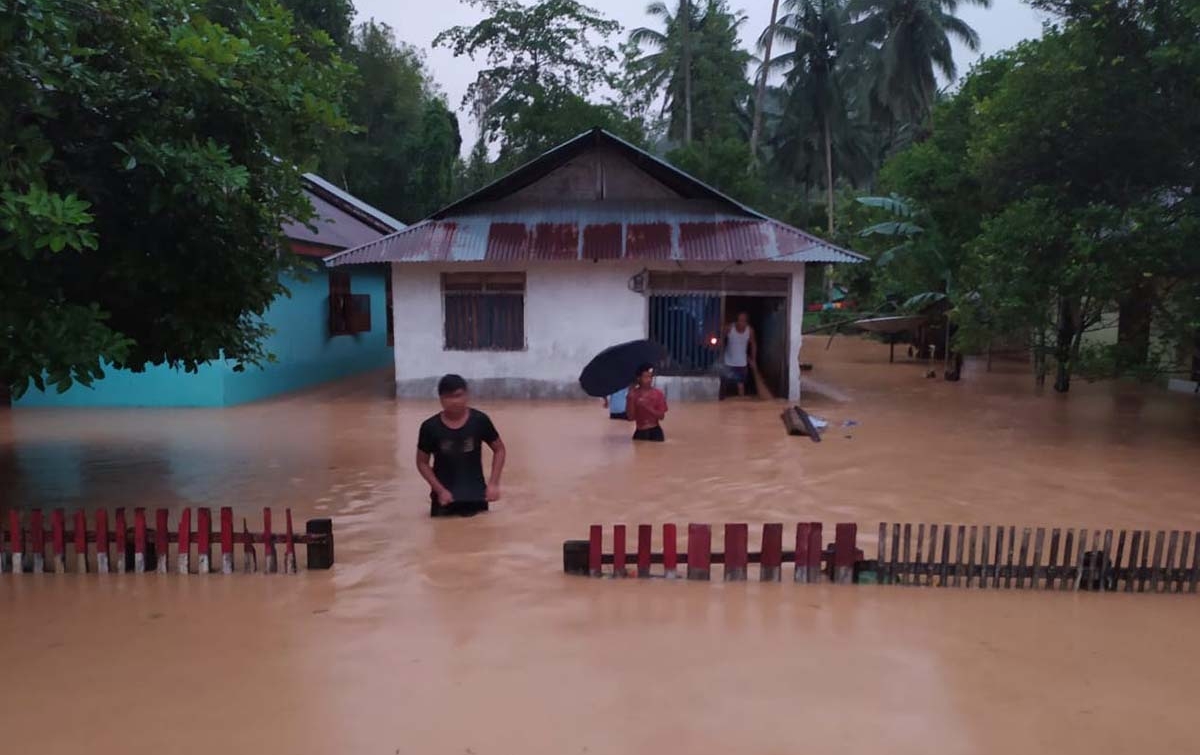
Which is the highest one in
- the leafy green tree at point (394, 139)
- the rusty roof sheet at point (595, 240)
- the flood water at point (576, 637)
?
the leafy green tree at point (394, 139)

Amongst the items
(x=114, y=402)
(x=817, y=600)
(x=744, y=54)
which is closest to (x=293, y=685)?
(x=817, y=600)

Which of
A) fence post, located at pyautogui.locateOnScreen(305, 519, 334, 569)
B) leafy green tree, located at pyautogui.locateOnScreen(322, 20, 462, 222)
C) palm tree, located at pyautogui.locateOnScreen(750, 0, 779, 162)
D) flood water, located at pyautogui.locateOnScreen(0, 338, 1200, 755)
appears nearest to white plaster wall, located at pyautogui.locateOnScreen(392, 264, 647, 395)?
flood water, located at pyautogui.locateOnScreen(0, 338, 1200, 755)

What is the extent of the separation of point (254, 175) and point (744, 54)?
31668 millimetres

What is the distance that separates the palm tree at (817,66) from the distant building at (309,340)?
19256 millimetres

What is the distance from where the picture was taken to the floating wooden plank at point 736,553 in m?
5.58

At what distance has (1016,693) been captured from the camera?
4273 millimetres

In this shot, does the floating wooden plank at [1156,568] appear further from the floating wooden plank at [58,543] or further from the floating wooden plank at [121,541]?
the floating wooden plank at [58,543]

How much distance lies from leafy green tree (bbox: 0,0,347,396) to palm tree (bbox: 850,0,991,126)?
28055mm

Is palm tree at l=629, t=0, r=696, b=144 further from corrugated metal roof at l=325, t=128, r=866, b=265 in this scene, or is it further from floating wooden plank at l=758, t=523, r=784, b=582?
floating wooden plank at l=758, t=523, r=784, b=582

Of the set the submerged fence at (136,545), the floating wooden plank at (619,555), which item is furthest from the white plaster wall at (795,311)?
the submerged fence at (136,545)

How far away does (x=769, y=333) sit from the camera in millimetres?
16266

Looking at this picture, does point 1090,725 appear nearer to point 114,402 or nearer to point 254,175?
point 254,175

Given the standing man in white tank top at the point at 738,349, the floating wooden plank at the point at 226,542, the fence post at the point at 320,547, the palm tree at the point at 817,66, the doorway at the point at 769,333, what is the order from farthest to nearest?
the palm tree at the point at 817,66
the doorway at the point at 769,333
the standing man in white tank top at the point at 738,349
the fence post at the point at 320,547
the floating wooden plank at the point at 226,542

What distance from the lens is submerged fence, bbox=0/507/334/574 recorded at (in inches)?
228
